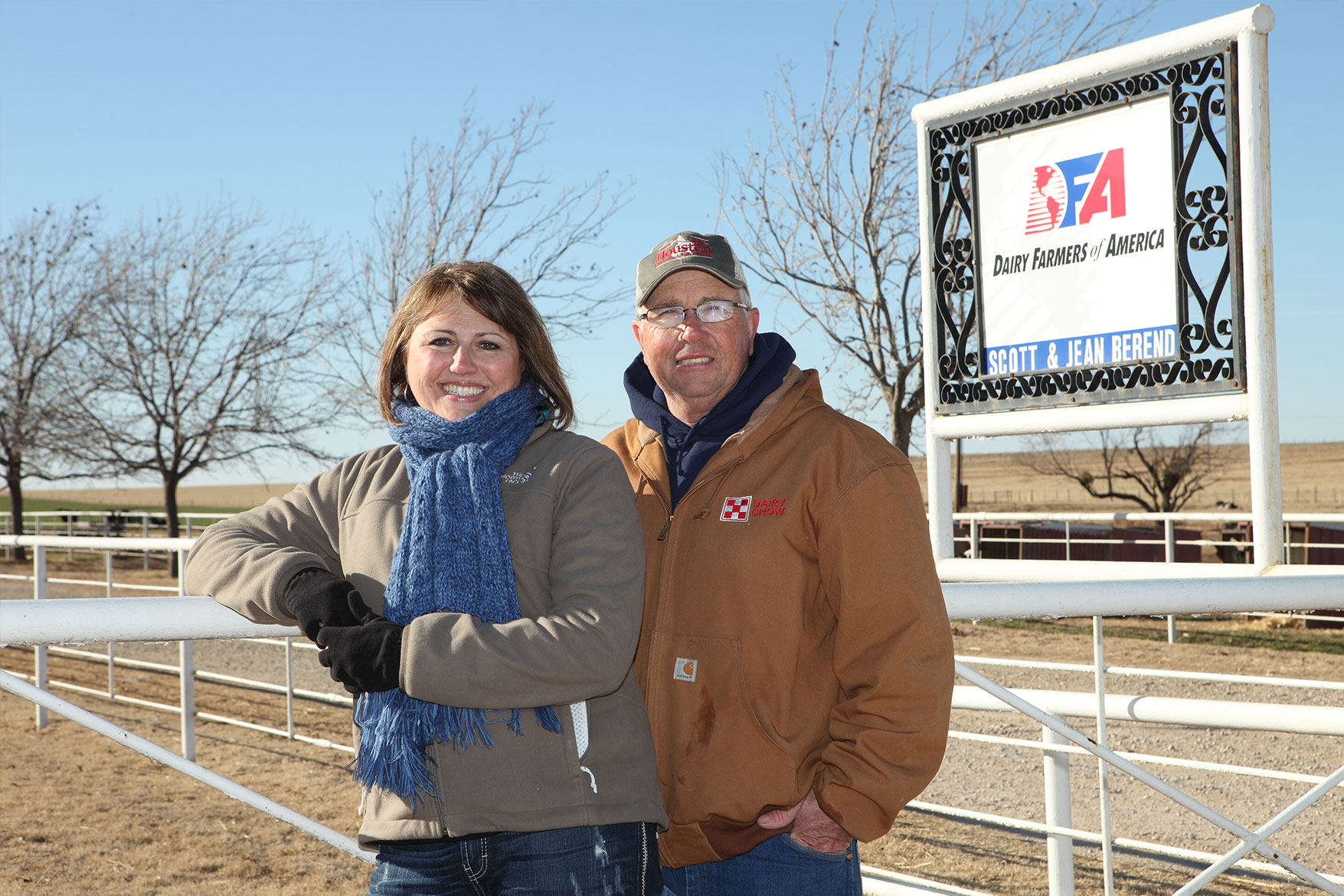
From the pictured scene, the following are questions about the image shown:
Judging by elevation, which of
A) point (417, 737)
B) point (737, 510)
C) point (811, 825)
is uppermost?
point (737, 510)

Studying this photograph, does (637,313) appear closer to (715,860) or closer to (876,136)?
(715,860)

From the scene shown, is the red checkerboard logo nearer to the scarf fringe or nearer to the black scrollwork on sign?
the scarf fringe

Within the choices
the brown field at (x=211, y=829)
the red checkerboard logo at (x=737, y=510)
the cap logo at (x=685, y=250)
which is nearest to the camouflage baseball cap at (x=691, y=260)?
the cap logo at (x=685, y=250)

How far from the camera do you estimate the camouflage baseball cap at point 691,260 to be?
222 centimetres

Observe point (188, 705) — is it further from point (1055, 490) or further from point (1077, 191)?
point (1055, 490)

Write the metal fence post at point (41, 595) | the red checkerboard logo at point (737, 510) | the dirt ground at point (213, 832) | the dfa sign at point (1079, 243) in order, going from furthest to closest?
the metal fence post at point (41, 595) < the dirt ground at point (213, 832) < the dfa sign at point (1079, 243) < the red checkerboard logo at point (737, 510)

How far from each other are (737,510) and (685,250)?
601mm

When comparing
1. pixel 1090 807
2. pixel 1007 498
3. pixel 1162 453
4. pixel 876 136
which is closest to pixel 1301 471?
pixel 1007 498

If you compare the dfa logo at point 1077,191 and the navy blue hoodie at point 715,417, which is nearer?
the navy blue hoodie at point 715,417

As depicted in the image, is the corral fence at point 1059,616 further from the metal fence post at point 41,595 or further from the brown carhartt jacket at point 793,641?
the metal fence post at point 41,595

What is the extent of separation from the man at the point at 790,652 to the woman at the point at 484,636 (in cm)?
18

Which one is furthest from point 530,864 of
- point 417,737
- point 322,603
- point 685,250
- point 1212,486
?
point 1212,486

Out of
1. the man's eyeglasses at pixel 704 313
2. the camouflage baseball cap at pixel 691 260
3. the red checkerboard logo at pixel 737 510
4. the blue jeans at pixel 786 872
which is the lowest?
the blue jeans at pixel 786 872

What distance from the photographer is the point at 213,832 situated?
17.9 ft
